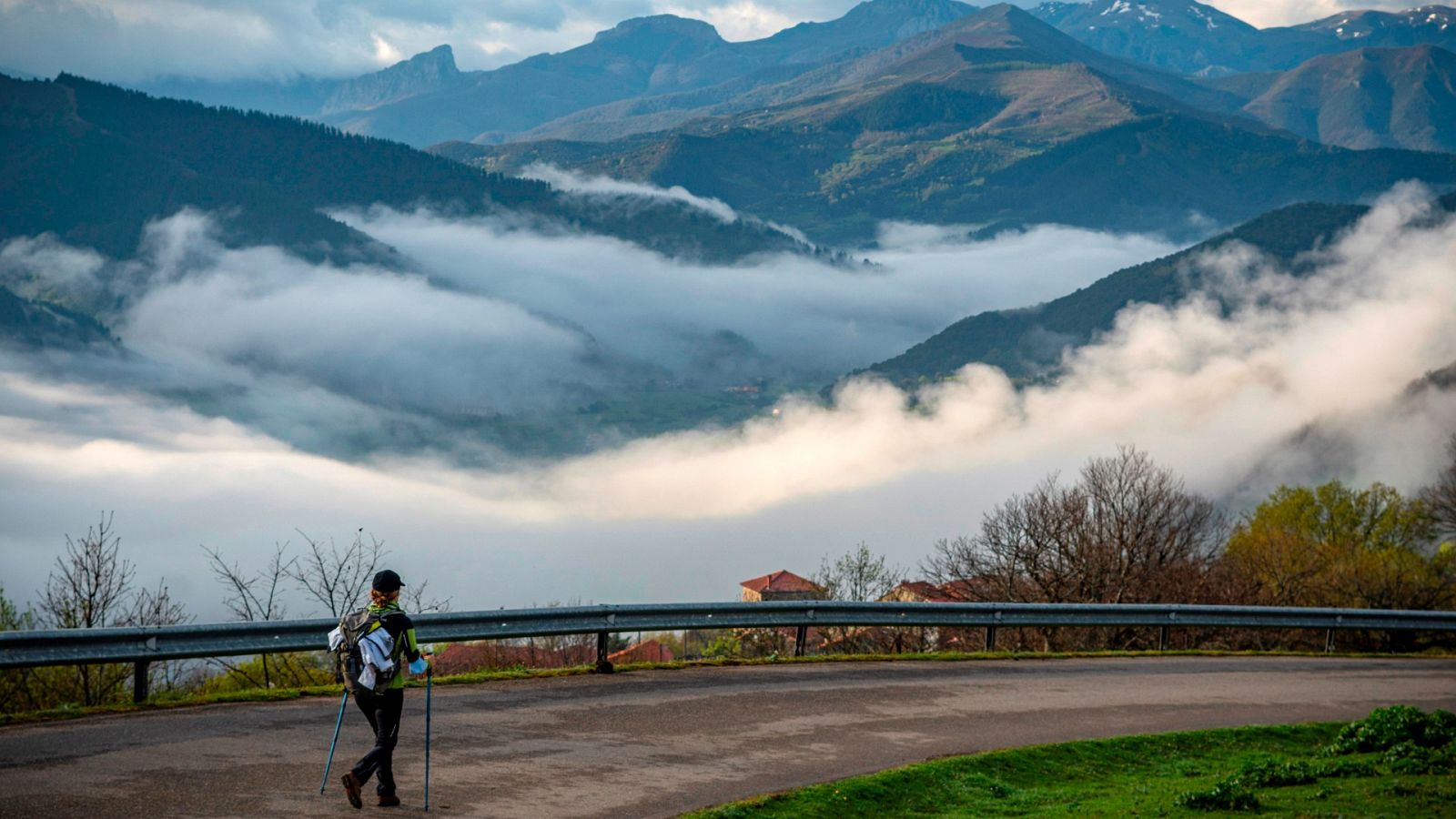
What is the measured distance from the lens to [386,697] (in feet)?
36.7

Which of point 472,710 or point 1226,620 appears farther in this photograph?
point 1226,620

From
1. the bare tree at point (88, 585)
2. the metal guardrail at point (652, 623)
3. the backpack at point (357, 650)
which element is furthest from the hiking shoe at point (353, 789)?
the bare tree at point (88, 585)

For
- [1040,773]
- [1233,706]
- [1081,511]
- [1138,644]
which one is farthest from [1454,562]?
[1040,773]

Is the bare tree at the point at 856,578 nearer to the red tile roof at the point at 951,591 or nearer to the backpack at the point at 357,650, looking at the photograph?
the red tile roof at the point at 951,591

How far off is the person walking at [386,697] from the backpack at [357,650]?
0.02 m

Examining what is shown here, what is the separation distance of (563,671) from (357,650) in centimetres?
680

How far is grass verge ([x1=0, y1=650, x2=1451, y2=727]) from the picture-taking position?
1392 centimetres

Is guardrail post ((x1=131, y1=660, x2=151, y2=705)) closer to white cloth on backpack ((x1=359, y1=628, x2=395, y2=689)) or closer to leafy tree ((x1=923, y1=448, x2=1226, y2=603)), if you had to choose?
white cloth on backpack ((x1=359, y1=628, x2=395, y2=689))

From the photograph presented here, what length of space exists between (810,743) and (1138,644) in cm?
1428

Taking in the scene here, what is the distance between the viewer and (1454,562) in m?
67.1

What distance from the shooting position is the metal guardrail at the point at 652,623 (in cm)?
1396

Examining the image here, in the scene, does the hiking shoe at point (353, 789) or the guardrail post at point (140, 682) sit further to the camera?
the guardrail post at point (140, 682)

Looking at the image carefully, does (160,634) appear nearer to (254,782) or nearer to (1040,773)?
(254,782)

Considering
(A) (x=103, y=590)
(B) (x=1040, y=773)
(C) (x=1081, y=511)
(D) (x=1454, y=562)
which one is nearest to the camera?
(B) (x=1040, y=773)
